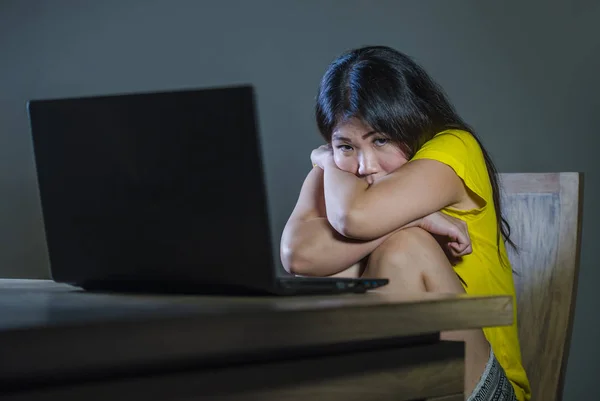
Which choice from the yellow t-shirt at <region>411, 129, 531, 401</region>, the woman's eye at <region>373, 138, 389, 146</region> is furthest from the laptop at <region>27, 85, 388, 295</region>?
the woman's eye at <region>373, 138, 389, 146</region>

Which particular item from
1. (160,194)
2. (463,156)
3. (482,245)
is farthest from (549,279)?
(160,194)

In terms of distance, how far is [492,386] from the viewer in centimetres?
116

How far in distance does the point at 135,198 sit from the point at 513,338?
85 cm

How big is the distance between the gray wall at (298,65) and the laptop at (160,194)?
1682 mm

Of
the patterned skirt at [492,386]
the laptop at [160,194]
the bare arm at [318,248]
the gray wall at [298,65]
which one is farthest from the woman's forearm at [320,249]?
the gray wall at [298,65]

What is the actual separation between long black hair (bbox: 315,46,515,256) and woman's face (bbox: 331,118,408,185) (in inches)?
0.6

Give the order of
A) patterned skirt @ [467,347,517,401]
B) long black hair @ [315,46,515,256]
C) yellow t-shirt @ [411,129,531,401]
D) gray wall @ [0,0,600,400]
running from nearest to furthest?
patterned skirt @ [467,347,517,401]
yellow t-shirt @ [411,129,531,401]
long black hair @ [315,46,515,256]
gray wall @ [0,0,600,400]

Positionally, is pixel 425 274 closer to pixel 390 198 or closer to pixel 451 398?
pixel 390 198

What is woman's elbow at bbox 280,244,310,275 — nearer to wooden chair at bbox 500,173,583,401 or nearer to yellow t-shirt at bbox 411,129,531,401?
yellow t-shirt at bbox 411,129,531,401

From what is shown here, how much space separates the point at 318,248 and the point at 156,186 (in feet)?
2.13

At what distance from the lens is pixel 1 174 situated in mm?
2617

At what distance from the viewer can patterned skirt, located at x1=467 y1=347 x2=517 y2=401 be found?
1.14 m

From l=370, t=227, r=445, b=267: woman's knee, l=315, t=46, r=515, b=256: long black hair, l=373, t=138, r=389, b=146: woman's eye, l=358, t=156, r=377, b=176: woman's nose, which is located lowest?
l=370, t=227, r=445, b=267: woman's knee

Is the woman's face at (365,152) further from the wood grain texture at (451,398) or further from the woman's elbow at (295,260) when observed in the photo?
the wood grain texture at (451,398)
